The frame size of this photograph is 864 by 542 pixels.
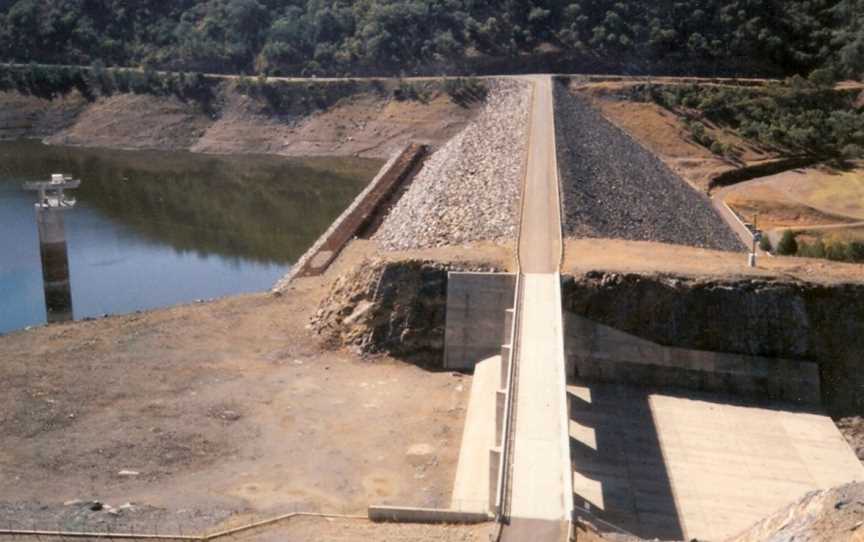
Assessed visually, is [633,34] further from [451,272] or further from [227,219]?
[451,272]

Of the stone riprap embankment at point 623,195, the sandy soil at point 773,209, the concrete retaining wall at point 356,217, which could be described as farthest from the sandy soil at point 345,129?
the sandy soil at point 773,209

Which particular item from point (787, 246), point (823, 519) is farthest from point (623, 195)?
point (823, 519)

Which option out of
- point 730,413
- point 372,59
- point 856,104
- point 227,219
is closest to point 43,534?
point 730,413

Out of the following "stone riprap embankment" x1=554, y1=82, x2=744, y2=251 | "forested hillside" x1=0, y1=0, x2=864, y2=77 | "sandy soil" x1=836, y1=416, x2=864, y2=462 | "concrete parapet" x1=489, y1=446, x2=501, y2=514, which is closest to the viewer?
"concrete parapet" x1=489, y1=446, x2=501, y2=514

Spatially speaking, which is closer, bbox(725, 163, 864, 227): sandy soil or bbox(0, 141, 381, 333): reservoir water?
bbox(0, 141, 381, 333): reservoir water

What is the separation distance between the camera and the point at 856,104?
192 feet

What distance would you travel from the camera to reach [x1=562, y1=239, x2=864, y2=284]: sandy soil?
25.7 meters

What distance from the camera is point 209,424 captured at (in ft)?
74.4

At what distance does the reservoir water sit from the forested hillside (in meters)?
12.9

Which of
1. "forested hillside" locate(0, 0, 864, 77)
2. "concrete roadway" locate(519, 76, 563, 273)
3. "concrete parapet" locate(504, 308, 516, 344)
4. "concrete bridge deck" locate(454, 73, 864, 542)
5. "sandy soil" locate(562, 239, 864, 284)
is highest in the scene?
"forested hillside" locate(0, 0, 864, 77)

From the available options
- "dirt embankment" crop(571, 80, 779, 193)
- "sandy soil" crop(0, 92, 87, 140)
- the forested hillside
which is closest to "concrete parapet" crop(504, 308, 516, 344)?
"dirt embankment" crop(571, 80, 779, 193)

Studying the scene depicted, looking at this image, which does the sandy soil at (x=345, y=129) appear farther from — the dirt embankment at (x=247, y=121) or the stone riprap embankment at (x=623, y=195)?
the stone riprap embankment at (x=623, y=195)

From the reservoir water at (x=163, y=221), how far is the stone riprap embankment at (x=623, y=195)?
12034mm

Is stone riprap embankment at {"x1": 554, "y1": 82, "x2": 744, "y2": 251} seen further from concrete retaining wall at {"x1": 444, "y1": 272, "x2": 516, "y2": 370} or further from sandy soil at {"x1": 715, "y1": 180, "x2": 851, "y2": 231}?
concrete retaining wall at {"x1": 444, "y1": 272, "x2": 516, "y2": 370}
